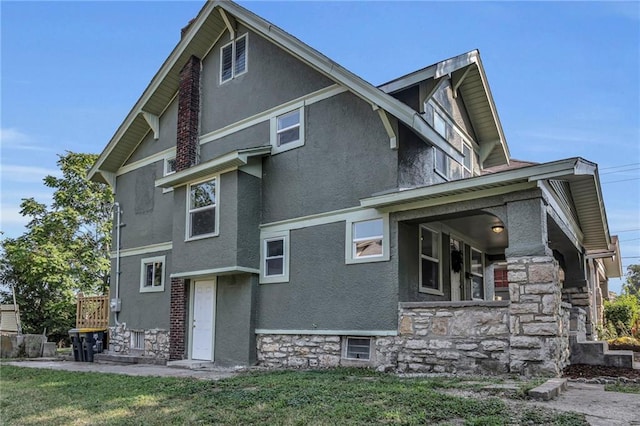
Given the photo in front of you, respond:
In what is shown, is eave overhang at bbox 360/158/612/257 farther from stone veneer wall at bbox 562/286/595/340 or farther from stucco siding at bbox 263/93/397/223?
stone veneer wall at bbox 562/286/595/340

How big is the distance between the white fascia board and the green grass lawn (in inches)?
119

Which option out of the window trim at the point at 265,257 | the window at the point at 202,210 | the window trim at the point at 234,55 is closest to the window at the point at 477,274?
the window trim at the point at 265,257

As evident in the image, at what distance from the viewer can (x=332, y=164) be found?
34.9 ft

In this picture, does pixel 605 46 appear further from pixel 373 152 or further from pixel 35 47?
pixel 35 47

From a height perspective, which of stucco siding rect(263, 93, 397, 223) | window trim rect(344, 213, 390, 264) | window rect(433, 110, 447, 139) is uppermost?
window rect(433, 110, 447, 139)

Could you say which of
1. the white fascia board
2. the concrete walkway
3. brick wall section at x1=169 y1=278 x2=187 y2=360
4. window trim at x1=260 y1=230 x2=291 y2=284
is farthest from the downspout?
the concrete walkway

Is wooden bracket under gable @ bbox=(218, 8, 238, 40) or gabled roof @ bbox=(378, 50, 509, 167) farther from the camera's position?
wooden bracket under gable @ bbox=(218, 8, 238, 40)

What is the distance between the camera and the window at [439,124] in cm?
1147

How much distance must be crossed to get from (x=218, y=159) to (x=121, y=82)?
21.5ft

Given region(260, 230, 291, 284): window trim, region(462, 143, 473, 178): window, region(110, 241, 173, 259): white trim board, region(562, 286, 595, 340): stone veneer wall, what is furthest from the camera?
region(110, 241, 173, 259): white trim board

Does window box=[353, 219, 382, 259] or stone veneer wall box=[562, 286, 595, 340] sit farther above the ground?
window box=[353, 219, 382, 259]

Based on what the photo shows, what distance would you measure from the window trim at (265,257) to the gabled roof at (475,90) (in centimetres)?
378

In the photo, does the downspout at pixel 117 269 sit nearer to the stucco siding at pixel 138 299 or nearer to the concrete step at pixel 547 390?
the stucco siding at pixel 138 299

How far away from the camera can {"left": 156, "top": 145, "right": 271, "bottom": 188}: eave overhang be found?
1114 centimetres
